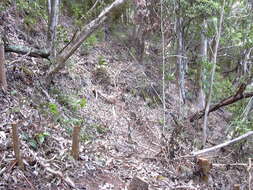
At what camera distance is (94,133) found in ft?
19.8

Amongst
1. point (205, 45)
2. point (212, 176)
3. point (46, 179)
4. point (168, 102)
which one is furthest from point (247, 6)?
point (46, 179)

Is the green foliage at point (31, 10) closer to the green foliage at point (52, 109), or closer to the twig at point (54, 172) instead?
the green foliage at point (52, 109)

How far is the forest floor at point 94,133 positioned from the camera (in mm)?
3952

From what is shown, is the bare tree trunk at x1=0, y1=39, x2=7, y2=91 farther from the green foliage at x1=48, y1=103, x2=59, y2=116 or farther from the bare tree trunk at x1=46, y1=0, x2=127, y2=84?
the bare tree trunk at x1=46, y1=0, x2=127, y2=84

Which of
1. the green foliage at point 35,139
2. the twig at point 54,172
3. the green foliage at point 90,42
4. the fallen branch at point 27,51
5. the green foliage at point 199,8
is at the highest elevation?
the green foliage at point 199,8

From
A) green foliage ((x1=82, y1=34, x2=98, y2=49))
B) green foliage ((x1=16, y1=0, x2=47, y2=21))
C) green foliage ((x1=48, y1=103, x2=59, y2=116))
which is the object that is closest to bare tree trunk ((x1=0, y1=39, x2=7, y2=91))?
green foliage ((x1=48, y1=103, x2=59, y2=116))

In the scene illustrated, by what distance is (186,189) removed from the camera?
471cm

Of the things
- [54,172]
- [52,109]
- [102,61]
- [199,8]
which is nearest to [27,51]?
[52,109]

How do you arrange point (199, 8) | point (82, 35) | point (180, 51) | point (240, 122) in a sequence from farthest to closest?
point (180, 51) → point (199, 8) → point (240, 122) → point (82, 35)

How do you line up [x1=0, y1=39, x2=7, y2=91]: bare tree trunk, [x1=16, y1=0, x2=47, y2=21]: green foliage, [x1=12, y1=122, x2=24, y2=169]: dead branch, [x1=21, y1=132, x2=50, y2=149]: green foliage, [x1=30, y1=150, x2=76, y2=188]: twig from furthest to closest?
[x1=16, y1=0, x2=47, y2=21]: green foliage
[x1=0, y1=39, x2=7, y2=91]: bare tree trunk
[x1=21, y1=132, x2=50, y2=149]: green foliage
[x1=30, y1=150, x2=76, y2=188]: twig
[x1=12, y1=122, x2=24, y2=169]: dead branch

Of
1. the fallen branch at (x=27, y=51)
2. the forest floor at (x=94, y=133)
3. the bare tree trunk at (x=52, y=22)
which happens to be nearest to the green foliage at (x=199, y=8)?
the forest floor at (x=94, y=133)

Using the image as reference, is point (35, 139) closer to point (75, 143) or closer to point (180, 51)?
point (75, 143)

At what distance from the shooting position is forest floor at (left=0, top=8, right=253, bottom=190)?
13.0ft

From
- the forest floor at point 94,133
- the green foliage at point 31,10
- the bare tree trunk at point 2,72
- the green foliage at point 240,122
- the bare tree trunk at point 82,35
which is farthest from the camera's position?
the green foliage at point 31,10
